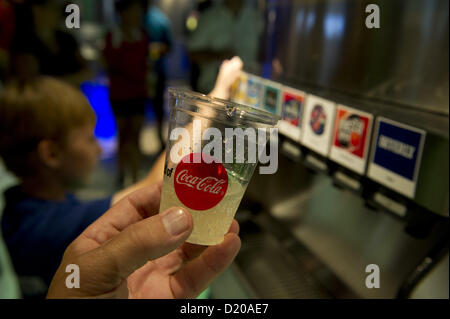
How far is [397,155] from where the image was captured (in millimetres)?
712

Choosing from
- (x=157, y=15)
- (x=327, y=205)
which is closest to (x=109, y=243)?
(x=327, y=205)

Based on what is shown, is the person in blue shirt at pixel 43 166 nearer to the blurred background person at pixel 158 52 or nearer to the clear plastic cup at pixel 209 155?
the clear plastic cup at pixel 209 155

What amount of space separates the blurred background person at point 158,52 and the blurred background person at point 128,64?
399 mm

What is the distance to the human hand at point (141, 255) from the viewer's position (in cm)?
46

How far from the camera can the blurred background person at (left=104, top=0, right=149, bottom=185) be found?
2529mm

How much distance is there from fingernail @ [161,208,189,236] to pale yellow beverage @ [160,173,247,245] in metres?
0.02

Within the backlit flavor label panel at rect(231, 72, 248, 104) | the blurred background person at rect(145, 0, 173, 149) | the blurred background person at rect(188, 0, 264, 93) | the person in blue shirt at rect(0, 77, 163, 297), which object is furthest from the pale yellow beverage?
the blurred background person at rect(145, 0, 173, 149)

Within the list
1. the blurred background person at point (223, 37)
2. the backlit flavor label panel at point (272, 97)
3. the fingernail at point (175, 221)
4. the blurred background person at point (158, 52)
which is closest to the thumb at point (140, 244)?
the fingernail at point (175, 221)

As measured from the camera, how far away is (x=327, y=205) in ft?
3.86

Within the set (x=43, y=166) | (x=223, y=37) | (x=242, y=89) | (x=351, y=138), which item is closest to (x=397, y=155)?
(x=351, y=138)

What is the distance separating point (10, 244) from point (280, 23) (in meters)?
1.10

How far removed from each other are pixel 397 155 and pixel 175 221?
0.46m

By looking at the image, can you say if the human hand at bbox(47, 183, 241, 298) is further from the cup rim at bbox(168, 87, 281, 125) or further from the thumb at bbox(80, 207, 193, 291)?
the cup rim at bbox(168, 87, 281, 125)
